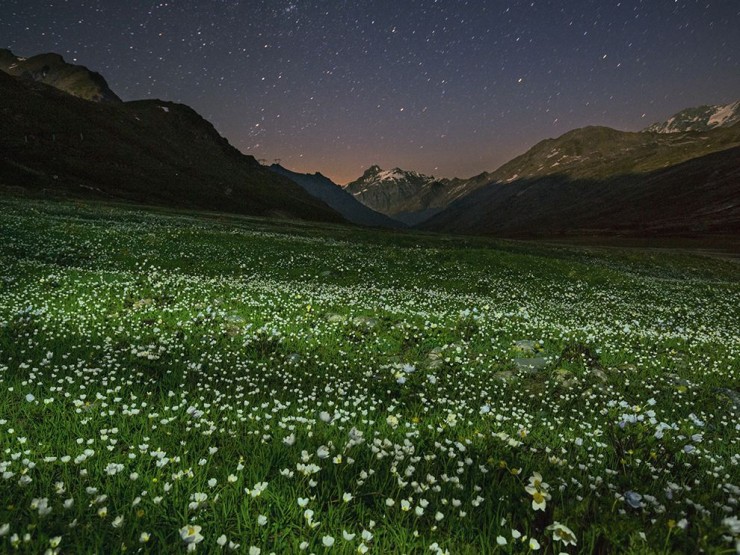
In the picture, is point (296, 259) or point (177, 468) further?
point (296, 259)

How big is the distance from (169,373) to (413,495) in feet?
20.1

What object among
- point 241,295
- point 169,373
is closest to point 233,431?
point 169,373

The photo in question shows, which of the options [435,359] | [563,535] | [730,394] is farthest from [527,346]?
[563,535]

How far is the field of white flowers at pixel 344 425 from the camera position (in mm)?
3635

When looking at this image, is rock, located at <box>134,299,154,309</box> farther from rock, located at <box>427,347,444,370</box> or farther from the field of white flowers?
rock, located at <box>427,347,444,370</box>

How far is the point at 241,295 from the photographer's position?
14.9 metres

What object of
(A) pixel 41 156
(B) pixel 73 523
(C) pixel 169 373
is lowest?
(C) pixel 169 373

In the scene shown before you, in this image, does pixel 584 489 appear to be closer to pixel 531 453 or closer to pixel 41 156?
pixel 531 453

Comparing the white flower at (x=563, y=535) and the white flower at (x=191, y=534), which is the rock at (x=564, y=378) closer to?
the white flower at (x=563, y=535)

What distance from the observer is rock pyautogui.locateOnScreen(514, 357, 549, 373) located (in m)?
9.78

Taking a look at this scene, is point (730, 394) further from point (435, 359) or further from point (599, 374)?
point (435, 359)

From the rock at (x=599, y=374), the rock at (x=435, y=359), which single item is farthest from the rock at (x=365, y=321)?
the rock at (x=599, y=374)

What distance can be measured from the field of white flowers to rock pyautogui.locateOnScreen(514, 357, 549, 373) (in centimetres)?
6

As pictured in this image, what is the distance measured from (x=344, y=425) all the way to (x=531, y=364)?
583 cm
